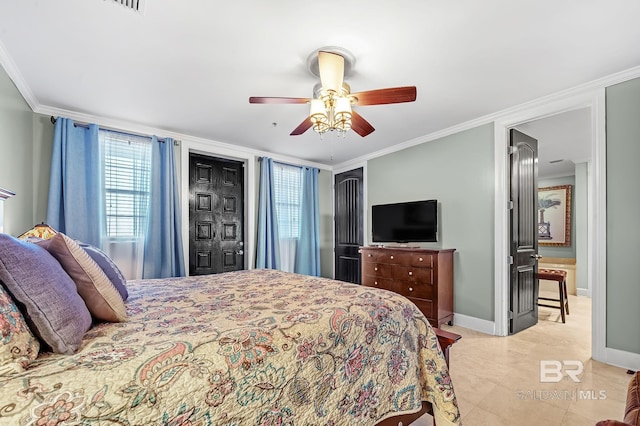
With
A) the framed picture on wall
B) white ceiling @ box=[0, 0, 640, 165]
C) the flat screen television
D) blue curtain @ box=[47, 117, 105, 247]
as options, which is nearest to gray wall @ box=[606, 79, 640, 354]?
white ceiling @ box=[0, 0, 640, 165]

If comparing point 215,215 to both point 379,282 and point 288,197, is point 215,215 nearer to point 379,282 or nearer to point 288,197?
point 288,197

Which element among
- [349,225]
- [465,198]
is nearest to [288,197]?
[349,225]

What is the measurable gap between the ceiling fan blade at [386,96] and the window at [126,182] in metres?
2.80

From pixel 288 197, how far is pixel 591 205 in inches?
148

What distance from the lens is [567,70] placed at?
2.33 meters

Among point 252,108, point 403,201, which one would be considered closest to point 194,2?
point 252,108

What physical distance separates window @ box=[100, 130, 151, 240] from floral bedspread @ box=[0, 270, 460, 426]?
6.31ft

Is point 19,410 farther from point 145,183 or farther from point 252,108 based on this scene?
point 145,183

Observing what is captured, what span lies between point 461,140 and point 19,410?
3.98 metres

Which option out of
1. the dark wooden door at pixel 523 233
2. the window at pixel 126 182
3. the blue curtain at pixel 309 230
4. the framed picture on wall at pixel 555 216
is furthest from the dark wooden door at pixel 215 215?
the framed picture on wall at pixel 555 216

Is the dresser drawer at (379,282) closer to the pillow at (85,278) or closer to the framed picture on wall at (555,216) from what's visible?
the pillow at (85,278)

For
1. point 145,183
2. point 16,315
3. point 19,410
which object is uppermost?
point 145,183

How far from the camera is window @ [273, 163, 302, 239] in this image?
4758mm

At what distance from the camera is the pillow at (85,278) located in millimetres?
1186
